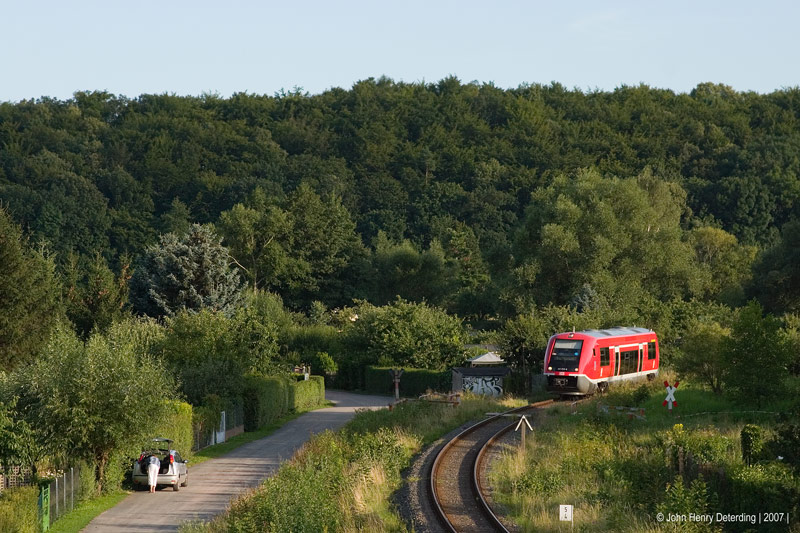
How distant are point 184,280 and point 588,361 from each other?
38.3 meters

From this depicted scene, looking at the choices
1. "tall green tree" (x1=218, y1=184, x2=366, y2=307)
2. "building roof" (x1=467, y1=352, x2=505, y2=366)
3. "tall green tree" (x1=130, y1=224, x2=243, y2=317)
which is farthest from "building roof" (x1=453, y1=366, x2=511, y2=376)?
"tall green tree" (x1=218, y1=184, x2=366, y2=307)

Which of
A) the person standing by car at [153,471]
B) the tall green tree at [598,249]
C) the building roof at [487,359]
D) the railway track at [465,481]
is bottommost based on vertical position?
the person standing by car at [153,471]

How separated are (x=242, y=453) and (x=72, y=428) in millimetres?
12077

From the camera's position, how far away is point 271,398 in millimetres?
51969

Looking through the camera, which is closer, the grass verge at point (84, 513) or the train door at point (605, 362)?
the grass verge at point (84, 513)

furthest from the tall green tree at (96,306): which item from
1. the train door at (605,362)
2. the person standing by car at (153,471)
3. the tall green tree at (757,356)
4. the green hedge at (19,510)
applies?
the tall green tree at (757,356)

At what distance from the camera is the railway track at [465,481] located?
2227 cm

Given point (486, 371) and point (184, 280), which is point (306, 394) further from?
point (184, 280)

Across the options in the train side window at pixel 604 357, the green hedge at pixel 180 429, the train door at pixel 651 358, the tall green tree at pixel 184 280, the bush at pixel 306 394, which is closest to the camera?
the green hedge at pixel 180 429

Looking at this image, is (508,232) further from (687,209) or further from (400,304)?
(400,304)

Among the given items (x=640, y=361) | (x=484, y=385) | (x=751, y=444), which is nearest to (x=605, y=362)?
(x=640, y=361)

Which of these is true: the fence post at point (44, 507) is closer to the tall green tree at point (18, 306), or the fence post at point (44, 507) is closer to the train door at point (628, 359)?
the tall green tree at point (18, 306)

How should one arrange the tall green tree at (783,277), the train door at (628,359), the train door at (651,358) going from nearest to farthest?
the train door at (628,359)
the train door at (651,358)
the tall green tree at (783,277)

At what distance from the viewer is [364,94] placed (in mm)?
194375
